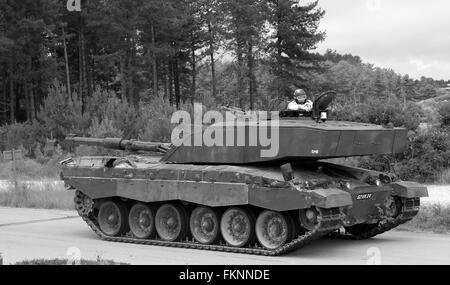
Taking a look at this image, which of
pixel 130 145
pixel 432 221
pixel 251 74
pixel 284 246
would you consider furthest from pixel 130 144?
pixel 251 74

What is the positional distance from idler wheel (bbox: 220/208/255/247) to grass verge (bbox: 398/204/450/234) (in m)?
4.13

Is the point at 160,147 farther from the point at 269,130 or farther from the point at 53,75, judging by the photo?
the point at 53,75

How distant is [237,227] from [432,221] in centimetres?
455

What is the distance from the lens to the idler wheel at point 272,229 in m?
10.4

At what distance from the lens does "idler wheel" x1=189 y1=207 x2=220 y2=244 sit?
11266mm

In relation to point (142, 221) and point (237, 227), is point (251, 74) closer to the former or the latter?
point (142, 221)

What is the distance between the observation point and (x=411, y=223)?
13.6 meters

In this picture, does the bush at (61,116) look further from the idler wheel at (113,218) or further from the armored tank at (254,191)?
the idler wheel at (113,218)

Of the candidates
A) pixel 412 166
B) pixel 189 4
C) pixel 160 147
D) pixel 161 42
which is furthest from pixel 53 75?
pixel 160 147

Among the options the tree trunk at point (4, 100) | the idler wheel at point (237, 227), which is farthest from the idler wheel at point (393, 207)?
the tree trunk at point (4, 100)

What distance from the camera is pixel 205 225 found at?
11500 millimetres

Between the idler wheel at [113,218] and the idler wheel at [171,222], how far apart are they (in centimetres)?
88

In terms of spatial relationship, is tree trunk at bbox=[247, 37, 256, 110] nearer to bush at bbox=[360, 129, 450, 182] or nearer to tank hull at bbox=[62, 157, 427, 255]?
bush at bbox=[360, 129, 450, 182]

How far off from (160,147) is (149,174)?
3.98ft
